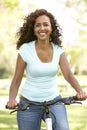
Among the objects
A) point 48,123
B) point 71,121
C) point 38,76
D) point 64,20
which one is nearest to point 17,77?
point 38,76

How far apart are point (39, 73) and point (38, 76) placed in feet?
0.13

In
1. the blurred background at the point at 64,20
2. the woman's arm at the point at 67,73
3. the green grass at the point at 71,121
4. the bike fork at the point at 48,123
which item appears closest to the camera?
the bike fork at the point at 48,123

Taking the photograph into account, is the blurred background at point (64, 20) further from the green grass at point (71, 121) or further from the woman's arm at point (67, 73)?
the woman's arm at point (67, 73)

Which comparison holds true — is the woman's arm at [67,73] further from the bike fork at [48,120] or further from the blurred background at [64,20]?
the blurred background at [64,20]

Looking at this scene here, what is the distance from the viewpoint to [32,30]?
3.90 m

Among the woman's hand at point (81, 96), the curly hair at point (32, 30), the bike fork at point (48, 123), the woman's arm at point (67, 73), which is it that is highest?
the curly hair at point (32, 30)

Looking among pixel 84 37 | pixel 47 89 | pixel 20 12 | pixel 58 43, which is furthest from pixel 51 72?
pixel 84 37

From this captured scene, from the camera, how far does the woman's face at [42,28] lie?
12.1 ft

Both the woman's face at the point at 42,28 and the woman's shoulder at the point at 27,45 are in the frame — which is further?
the woman's shoulder at the point at 27,45

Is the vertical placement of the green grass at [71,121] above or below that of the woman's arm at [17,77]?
below

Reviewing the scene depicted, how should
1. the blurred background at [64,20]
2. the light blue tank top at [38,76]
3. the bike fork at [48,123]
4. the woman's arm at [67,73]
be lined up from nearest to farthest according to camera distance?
1. the bike fork at [48,123]
2. the light blue tank top at [38,76]
3. the woman's arm at [67,73]
4. the blurred background at [64,20]

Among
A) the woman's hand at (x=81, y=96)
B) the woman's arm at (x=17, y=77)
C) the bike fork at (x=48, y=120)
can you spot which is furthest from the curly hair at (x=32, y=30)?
the bike fork at (x=48, y=120)

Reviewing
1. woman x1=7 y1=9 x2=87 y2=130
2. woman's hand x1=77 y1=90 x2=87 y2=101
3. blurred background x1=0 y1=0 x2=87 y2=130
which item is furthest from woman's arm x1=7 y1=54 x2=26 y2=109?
blurred background x1=0 y1=0 x2=87 y2=130

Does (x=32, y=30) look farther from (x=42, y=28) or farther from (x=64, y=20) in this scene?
(x=64, y=20)
